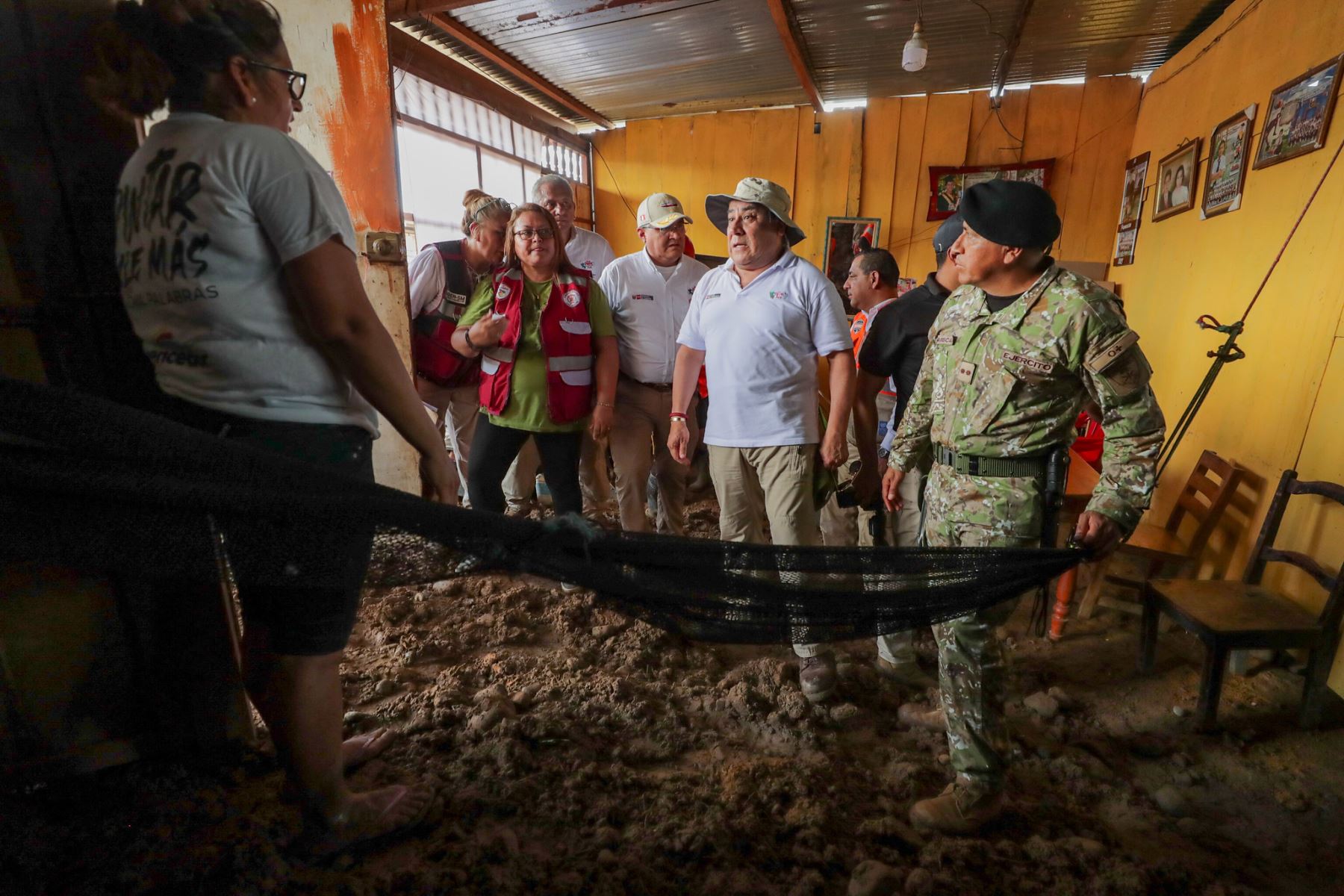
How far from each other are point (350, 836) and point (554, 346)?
1622mm

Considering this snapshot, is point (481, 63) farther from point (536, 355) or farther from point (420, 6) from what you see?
point (536, 355)

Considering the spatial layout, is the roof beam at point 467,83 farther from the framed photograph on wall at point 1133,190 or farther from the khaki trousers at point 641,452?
the framed photograph on wall at point 1133,190

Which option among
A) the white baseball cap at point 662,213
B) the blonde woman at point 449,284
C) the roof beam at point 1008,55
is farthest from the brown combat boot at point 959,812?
the roof beam at point 1008,55

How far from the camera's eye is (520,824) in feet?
4.85

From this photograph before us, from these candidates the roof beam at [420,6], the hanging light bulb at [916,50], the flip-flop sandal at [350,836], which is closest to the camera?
the flip-flop sandal at [350,836]

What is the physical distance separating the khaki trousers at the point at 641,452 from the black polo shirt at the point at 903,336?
Answer: 83 cm

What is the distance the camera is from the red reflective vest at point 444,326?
9.15ft

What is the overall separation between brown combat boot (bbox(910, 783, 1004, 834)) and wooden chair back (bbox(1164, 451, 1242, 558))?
6.16 feet

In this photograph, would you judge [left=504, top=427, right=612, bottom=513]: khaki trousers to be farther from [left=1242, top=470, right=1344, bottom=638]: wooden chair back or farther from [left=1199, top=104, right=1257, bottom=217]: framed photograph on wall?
[left=1199, top=104, right=1257, bottom=217]: framed photograph on wall

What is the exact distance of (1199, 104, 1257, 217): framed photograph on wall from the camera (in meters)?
3.24

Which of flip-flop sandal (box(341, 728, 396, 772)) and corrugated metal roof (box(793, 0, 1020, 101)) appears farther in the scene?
corrugated metal roof (box(793, 0, 1020, 101))

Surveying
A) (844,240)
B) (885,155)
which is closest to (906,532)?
(844,240)

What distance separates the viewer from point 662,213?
2.82 metres

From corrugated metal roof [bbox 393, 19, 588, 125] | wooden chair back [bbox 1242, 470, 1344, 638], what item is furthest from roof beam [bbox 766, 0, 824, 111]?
wooden chair back [bbox 1242, 470, 1344, 638]
